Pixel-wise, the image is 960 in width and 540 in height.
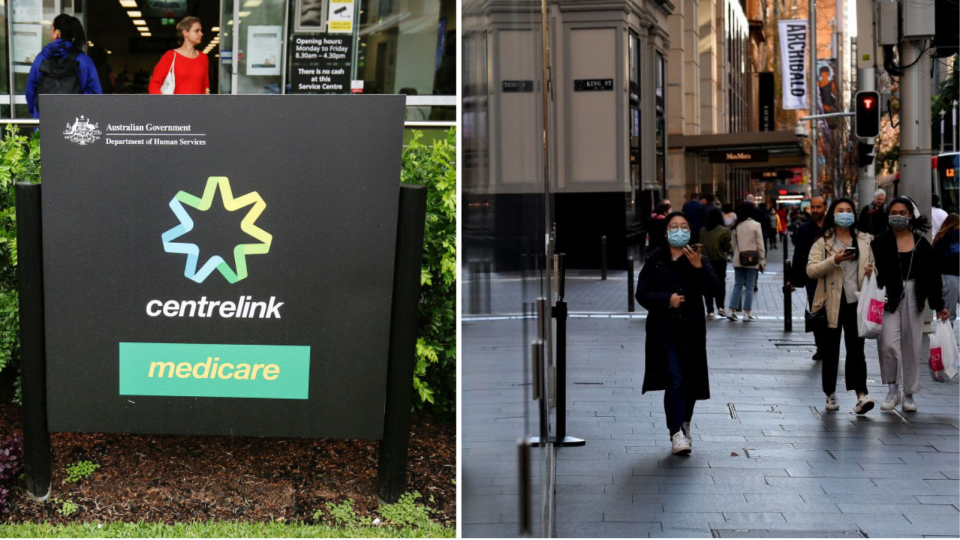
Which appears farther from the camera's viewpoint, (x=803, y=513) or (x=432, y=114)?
(x=432, y=114)

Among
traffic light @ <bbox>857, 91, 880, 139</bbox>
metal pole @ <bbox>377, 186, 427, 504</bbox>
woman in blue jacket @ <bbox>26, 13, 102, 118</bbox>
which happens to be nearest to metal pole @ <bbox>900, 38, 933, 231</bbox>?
traffic light @ <bbox>857, 91, 880, 139</bbox>

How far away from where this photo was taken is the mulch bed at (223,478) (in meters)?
5.98

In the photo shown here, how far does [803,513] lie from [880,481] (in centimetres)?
96

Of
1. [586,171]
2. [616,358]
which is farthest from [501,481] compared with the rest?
[586,171]

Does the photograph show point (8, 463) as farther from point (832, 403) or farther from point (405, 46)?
point (405, 46)

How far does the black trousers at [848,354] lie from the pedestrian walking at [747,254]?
724 centimetres

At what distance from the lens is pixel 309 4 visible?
13.7 metres

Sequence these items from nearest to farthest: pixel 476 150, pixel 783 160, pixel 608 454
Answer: pixel 476 150
pixel 608 454
pixel 783 160

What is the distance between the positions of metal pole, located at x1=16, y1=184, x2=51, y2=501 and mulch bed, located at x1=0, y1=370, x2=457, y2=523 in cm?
42

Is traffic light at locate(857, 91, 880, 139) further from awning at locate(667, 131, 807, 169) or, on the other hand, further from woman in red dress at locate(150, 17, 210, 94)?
awning at locate(667, 131, 807, 169)

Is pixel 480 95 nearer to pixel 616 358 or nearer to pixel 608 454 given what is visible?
pixel 608 454

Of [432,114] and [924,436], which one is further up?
[432,114]

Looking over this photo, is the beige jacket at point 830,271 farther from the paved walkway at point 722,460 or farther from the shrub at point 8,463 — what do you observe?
the shrub at point 8,463

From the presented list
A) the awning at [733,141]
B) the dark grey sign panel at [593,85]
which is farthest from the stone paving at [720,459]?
the awning at [733,141]
